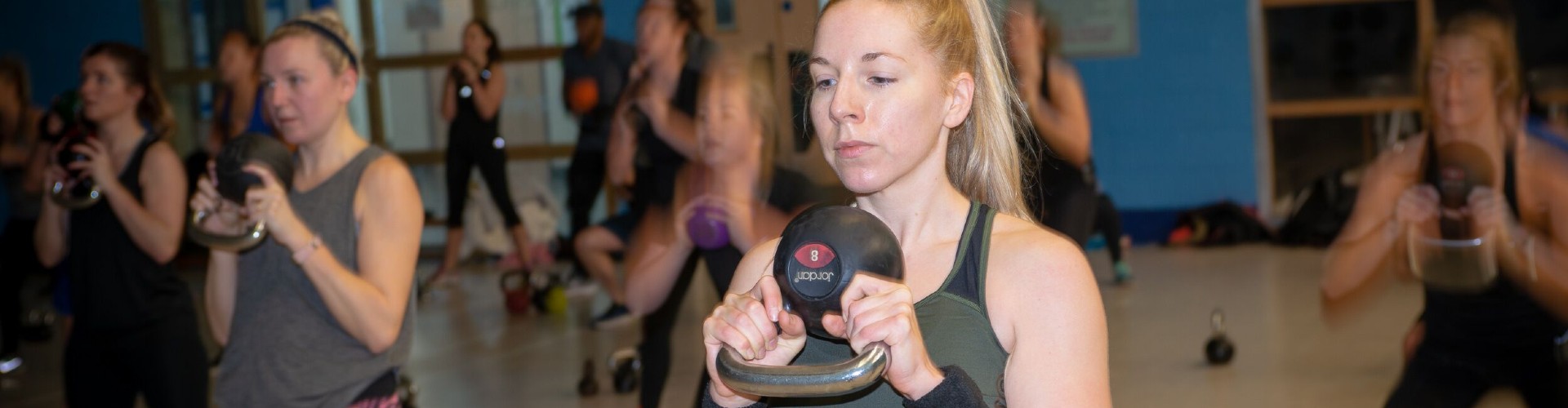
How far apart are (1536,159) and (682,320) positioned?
14.3 ft

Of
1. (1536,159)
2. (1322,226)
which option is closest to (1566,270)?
(1536,159)

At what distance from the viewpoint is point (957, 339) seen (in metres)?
1.41

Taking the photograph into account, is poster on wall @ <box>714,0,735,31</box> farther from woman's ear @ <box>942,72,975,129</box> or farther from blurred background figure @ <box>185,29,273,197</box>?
woman's ear @ <box>942,72,975,129</box>

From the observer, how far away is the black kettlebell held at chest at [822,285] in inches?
50.1

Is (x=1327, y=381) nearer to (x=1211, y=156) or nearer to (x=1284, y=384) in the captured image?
(x=1284, y=384)

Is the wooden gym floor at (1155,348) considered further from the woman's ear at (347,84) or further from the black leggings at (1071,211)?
the woman's ear at (347,84)

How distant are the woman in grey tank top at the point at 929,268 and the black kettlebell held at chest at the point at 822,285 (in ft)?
0.04

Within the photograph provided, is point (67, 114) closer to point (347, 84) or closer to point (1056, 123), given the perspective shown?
point (347, 84)

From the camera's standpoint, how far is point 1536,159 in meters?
2.79

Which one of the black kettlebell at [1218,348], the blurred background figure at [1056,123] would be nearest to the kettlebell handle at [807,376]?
the blurred background figure at [1056,123]

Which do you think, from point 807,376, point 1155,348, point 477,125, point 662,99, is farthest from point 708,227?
point 477,125

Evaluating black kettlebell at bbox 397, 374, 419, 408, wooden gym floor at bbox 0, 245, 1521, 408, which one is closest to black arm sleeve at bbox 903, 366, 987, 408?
wooden gym floor at bbox 0, 245, 1521, 408

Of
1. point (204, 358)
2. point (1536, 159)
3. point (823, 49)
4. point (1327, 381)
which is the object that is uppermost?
point (823, 49)

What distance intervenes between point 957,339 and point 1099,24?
760 cm
